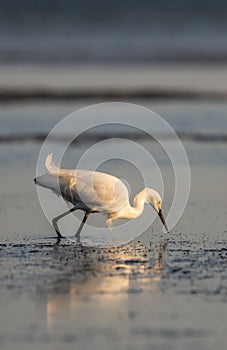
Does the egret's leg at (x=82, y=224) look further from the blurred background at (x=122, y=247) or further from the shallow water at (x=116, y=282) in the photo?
the blurred background at (x=122, y=247)

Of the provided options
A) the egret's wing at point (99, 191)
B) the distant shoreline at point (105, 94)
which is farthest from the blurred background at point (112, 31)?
the egret's wing at point (99, 191)

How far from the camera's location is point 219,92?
2622cm

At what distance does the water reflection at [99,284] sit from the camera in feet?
28.5

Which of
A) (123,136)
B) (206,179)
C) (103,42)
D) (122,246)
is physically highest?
(103,42)

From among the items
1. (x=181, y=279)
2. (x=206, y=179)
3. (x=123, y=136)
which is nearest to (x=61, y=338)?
(x=181, y=279)

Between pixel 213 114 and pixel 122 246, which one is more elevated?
pixel 213 114

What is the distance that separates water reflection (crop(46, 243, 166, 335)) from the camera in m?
8.67

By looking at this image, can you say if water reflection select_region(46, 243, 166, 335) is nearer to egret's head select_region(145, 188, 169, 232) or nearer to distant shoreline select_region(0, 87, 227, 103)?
egret's head select_region(145, 188, 169, 232)

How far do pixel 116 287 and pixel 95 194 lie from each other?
9.49 ft

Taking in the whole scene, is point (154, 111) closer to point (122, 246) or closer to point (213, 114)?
point (213, 114)

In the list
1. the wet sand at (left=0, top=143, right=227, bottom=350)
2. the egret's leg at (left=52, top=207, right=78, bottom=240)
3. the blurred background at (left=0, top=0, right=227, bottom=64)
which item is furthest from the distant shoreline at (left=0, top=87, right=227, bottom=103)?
the egret's leg at (left=52, top=207, right=78, bottom=240)

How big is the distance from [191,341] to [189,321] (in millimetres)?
533

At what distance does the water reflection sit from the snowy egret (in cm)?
96

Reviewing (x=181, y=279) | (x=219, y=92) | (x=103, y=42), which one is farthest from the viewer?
(x=103, y=42)
